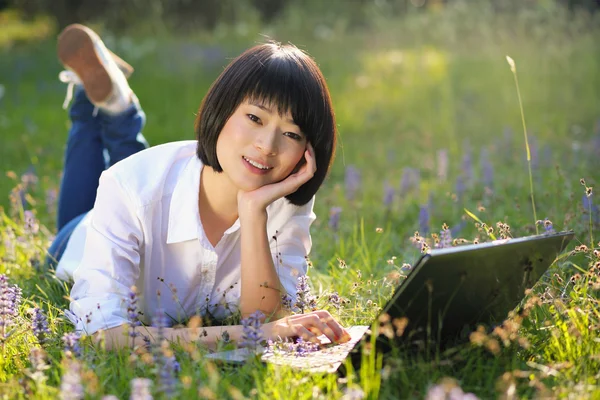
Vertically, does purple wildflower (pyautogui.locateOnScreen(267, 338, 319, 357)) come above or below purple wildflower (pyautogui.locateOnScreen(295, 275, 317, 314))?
below

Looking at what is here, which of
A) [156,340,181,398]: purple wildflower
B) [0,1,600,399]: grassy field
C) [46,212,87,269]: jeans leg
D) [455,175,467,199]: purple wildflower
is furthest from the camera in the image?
[455,175,467,199]: purple wildflower

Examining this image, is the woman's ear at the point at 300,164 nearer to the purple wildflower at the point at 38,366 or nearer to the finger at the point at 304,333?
the finger at the point at 304,333

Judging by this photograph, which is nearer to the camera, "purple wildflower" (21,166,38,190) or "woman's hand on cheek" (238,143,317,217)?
"woman's hand on cheek" (238,143,317,217)

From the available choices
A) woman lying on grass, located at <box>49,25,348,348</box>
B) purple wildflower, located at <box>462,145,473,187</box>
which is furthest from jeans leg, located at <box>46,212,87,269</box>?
purple wildflower, located at <box>462,145,473,187</box>

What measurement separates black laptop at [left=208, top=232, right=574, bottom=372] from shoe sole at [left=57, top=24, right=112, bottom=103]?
6.33 ft

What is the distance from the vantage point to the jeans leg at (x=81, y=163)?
3.96m

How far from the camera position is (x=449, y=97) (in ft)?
26.9

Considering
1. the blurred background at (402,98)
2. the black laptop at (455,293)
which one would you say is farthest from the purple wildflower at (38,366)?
the blurred background at (402,98)

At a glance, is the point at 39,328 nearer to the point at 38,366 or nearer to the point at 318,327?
the point at 38,366

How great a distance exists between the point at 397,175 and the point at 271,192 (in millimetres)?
3231

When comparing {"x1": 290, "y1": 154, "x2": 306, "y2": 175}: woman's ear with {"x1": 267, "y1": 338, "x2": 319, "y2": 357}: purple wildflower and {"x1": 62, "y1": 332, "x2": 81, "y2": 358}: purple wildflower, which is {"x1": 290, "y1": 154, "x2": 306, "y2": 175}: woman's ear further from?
{"x1": 62, "y1": 332, "x2": 81, "y2": 358}: purple wildflower

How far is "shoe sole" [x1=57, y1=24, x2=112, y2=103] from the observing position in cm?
392

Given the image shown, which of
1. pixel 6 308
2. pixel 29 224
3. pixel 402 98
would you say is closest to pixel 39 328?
pixel 6 308

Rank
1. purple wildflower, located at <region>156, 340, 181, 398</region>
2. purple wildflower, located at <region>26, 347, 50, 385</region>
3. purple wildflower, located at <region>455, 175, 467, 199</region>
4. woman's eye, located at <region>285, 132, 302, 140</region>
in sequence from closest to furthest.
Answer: purple wildflower, located at <region>156, 340, 181, 398</region> < purple wildflower, located at <region>26, 347, 50, 385</region> < woman's eye, located at <region>285, 132, 302, 140</region> < purple wildflower, located at <region>455, 175, 467, 199</region>
